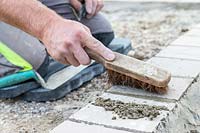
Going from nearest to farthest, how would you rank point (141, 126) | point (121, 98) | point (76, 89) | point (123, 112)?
point (141, 126)
point (123, 112)
point (121, 98)
point (76, 89)

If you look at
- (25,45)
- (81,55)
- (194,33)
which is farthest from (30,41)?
(194,33)

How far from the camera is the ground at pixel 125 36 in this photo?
245 cm

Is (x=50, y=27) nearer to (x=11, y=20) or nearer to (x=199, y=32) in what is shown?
(x=11, y=20)

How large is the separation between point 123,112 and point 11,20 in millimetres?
676

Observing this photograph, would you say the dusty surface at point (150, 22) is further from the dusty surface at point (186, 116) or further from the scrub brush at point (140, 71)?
the scrub brush at point (140, 71)

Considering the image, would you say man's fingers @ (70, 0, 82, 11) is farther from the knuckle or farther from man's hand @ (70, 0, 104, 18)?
the knuckle

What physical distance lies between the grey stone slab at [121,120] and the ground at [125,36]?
277 mm

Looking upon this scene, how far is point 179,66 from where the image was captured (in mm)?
2754

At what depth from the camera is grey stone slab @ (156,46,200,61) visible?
2932 mm

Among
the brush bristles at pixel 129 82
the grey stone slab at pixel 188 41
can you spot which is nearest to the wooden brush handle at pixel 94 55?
the brush bristles at pixel 129 82

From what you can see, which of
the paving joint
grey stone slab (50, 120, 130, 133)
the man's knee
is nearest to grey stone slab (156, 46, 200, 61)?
the paving joint

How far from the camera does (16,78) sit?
2.68 metres

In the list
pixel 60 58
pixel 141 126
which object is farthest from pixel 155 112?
pixel 60 58

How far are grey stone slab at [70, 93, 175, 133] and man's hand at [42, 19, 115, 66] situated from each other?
0.24 meters
